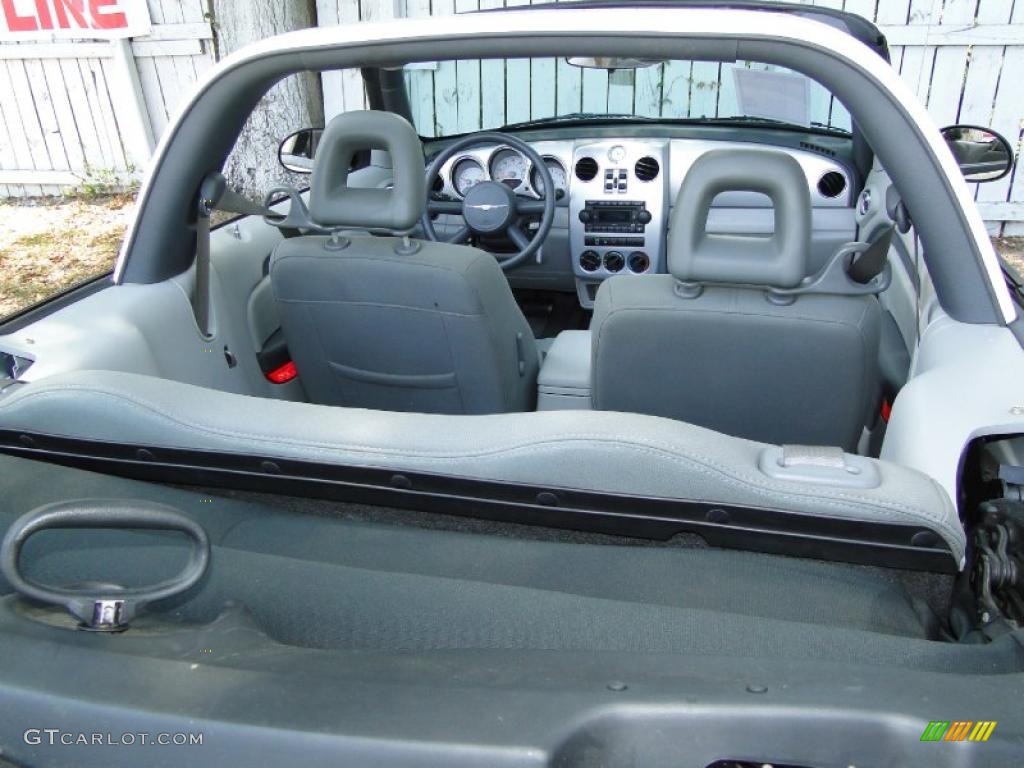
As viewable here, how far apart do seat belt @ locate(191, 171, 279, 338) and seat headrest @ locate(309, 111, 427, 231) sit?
0.72 ft

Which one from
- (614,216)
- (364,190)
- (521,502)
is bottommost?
(614,216)

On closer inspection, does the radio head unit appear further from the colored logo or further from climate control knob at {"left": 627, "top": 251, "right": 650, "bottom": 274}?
the colored logo

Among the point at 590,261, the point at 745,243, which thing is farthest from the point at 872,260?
the point at 590,261

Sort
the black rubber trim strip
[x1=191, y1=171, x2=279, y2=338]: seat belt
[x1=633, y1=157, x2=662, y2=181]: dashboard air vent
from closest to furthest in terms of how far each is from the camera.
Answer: the black rubber trim strip, [x1=191, y1=171, x2=279, y2=338]: seat belt, [x1=633, y1=157, x2=662, y2=181]: dashboard air vent

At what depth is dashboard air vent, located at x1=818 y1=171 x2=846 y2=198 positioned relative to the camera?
3.44 m

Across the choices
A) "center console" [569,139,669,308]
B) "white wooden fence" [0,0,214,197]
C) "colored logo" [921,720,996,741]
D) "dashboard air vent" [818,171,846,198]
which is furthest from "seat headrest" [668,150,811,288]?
"white wooden fence" [0,0,214,197]

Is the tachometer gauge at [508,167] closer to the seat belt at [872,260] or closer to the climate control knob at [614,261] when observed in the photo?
the climate control knob at [614,261]

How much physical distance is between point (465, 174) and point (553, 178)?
1.39 feet

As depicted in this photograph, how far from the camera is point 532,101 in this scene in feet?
20.6

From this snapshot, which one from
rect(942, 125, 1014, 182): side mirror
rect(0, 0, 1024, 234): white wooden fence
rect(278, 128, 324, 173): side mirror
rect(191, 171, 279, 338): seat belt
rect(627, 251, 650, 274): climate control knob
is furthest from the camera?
rect(0, 0, 1024, 234): white wooden fence

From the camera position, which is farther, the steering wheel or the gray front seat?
the steering wheel

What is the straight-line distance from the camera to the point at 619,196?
3.81 metres

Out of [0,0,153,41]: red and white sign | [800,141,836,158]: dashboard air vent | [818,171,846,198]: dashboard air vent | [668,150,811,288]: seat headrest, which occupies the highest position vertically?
[0,0,153,41]: red and white sign
